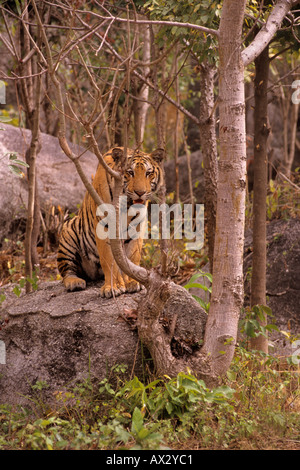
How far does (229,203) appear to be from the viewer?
4.03 meters

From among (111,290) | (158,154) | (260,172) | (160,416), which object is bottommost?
(160,416)

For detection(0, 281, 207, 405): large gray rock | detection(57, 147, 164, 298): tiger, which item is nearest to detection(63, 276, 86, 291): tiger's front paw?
detection(57, 147, 164, 298): tiger

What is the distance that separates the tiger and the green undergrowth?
34.1 inches

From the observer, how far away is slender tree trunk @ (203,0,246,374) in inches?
155

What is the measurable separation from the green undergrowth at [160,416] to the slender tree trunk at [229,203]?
30cm

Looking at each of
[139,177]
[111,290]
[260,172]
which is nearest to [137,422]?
[111,290]

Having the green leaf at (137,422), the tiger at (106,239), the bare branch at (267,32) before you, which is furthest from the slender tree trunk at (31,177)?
the green leaf at (137,422)

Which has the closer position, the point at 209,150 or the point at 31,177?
the point at 209,150

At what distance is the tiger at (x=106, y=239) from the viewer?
4.67 metres

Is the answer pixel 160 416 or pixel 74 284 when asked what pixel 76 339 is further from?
pixel 160 416

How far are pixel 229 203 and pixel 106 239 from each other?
4.09 ft

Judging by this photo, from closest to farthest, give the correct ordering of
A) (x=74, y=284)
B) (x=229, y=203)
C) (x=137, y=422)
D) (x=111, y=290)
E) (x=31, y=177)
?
(x=137, y=422) < (x=229, y=203) < (x=111, y=290) < (x=74, y=284) < (x=31, y=177)

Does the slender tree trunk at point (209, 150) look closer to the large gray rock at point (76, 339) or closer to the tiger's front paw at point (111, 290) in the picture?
the large gray rock at point (76, 339)

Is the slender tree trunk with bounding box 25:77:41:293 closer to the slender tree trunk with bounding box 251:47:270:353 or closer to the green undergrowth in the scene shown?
the green undergrowth
